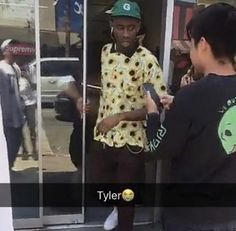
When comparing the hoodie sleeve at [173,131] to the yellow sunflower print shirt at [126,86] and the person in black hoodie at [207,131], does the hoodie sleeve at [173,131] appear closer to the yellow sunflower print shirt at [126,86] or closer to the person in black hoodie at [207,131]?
the person in black hoodie at [207,131]

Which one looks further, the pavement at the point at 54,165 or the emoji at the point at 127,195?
the pavement at the point at 54,165

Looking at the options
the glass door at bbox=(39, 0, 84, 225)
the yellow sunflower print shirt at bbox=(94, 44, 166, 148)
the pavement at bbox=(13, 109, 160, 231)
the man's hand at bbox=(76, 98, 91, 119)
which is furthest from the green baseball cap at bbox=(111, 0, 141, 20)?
the pavement at bbox=(13, 109, 160, 231)

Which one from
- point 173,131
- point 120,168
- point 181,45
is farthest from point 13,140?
point 173,131

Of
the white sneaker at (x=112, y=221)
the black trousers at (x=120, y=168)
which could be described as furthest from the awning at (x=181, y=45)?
the white sneaker at (x=112, y=221)

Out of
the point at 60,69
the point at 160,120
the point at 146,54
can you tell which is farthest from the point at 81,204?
the point at 160,120

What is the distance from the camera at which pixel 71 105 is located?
11.5 ft

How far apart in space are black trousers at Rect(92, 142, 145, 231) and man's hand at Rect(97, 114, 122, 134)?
135mm

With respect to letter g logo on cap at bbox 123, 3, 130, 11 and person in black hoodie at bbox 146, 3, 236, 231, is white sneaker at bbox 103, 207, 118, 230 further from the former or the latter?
person in black hoodie at bbox 146, 3, 236, 231

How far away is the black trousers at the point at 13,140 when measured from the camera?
Answer: 11.2 feet

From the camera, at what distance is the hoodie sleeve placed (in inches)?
67.4

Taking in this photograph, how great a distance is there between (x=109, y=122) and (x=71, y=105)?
632mm

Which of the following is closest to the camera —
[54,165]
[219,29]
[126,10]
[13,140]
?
[219,29]
